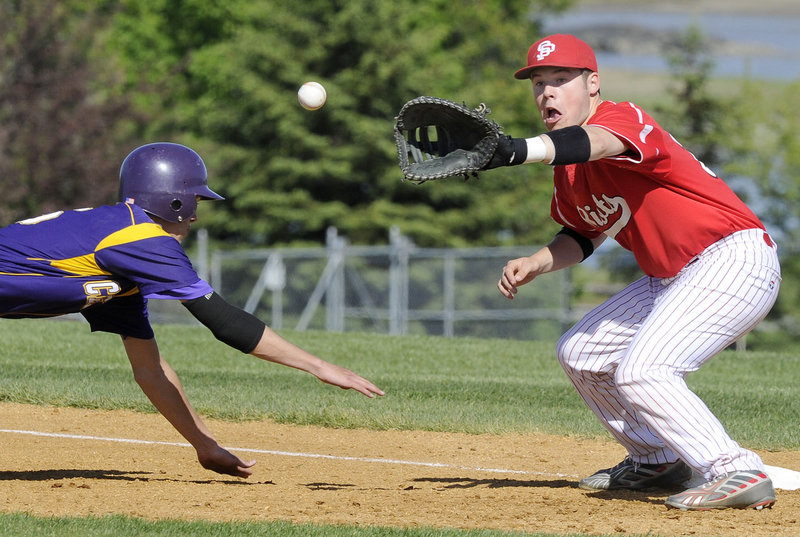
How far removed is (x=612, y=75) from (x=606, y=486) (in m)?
74.1

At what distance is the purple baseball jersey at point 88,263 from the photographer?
471cm

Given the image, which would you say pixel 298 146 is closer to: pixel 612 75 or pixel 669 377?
pixel 669 377

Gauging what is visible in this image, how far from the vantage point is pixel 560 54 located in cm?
493

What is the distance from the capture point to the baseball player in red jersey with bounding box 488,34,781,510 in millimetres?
4734

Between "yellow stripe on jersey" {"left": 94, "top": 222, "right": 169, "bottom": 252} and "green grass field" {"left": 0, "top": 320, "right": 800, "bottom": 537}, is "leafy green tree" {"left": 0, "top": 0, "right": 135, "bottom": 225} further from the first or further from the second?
"yellow stripe on jersey" {"left": 94, "top": 222, "right": 169, "bottom": 252}

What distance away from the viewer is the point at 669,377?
4812mm

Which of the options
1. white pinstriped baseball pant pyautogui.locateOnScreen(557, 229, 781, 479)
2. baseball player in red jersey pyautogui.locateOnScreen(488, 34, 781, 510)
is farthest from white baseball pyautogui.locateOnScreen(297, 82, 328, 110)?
white pinstriped baseball pant pyautogui.locateOnScreen(557, 229, 781, 479)

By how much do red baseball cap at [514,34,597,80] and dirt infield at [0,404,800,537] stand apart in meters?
2.01

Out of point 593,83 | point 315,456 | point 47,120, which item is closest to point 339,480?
point 315,456

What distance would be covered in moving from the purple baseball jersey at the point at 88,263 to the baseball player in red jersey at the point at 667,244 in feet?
4.88

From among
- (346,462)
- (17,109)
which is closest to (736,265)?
(346,462)

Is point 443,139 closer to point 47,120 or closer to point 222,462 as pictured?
point 222,462

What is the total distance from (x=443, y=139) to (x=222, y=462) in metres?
2.17

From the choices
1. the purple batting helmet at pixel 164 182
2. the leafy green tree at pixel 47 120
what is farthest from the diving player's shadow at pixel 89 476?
the leafy green tree at pixel 47 120
